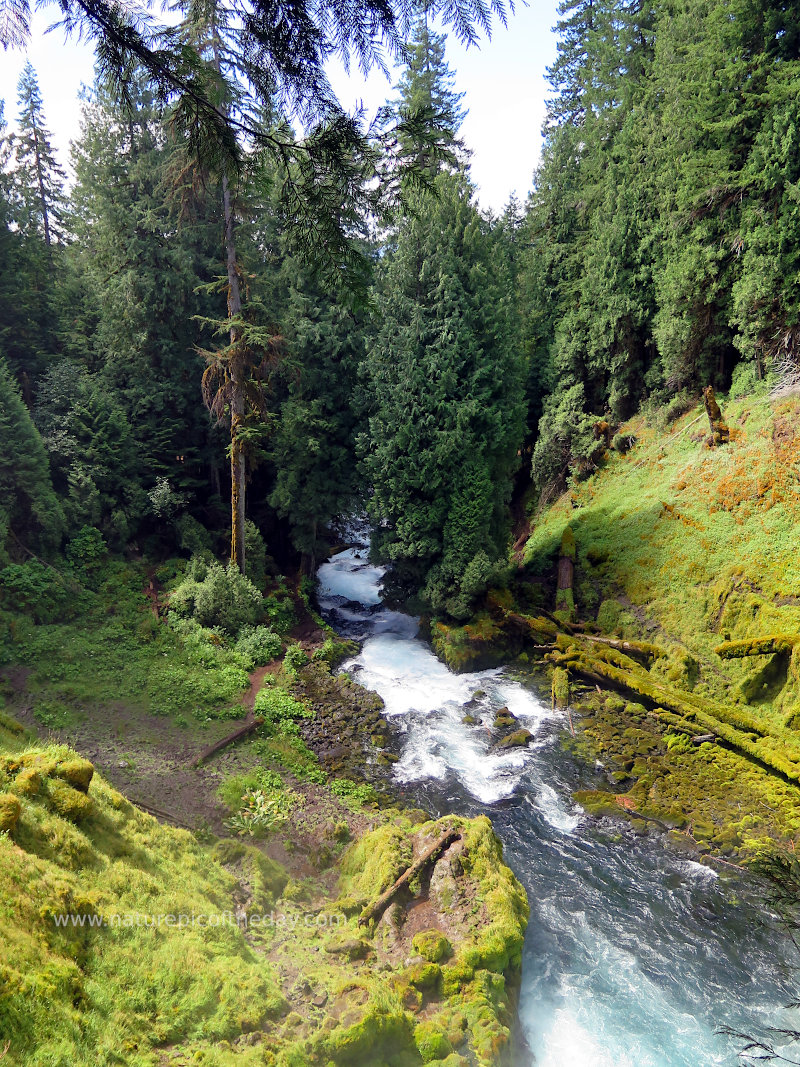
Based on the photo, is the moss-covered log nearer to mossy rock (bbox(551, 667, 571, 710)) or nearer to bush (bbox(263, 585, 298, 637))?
mossy rock (bbox(551, 667, 571, 710))

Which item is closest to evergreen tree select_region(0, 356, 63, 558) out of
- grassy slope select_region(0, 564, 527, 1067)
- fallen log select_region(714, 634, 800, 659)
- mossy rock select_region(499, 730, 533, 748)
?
grassy slope select_region(0, 564, 527, 1067)

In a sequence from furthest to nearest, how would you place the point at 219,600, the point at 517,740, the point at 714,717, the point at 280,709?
the point at 219,600 → the point at 280,709 → the point at 517,740 → the point at 714,717

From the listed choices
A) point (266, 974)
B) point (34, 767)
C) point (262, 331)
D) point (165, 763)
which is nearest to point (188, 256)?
point (262, 331)

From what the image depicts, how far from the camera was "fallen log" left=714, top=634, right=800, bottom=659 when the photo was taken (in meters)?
12.7

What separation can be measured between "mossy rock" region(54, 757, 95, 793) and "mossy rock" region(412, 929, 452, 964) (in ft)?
15.3

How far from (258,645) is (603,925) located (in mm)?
10805

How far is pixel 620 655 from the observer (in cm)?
1572

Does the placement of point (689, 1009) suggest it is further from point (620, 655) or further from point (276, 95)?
point (276, 95)

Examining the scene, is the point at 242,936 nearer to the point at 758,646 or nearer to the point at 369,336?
the point at 758,646

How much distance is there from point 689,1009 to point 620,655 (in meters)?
9.10

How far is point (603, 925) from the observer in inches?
341

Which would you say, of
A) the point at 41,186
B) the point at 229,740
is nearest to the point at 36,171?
the point at 41,186

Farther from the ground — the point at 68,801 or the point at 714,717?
the point at 68,801

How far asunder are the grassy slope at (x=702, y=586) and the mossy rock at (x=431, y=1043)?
653 cm
